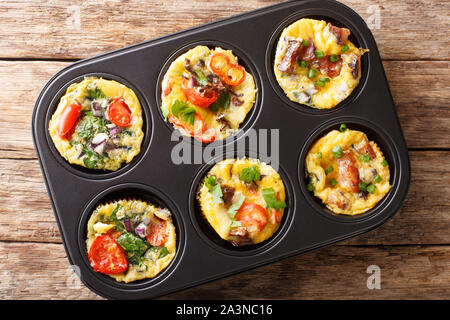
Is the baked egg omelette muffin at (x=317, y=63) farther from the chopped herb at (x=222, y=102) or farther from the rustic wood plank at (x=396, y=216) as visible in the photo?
the rustic wood plank at (x=396, y=216)

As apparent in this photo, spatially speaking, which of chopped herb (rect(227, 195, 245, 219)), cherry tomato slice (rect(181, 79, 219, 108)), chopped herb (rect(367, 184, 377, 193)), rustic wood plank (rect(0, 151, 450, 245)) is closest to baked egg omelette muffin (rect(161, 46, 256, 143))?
cherry tomato slice (rect(181, 79, 219, 108))

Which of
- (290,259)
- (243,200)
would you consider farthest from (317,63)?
(290,259)

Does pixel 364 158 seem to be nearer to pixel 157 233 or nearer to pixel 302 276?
pixel 302 276

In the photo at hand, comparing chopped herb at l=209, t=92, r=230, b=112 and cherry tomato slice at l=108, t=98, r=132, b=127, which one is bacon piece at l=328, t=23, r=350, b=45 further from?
cherry tomato slice at l=108, t=98, r=132, b=127

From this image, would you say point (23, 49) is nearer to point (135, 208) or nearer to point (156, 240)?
point (135, 208)

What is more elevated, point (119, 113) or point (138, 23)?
point (138, 23)
